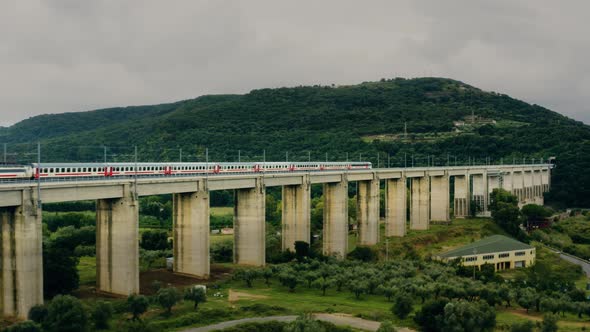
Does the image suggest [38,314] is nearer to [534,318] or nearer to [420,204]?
[534,318]

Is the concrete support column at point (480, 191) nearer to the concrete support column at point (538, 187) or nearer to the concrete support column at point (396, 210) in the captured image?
the concrete support column at point (538, 187)

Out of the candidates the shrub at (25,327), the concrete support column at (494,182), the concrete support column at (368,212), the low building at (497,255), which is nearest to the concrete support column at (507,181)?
the concrete support column at (494,182)

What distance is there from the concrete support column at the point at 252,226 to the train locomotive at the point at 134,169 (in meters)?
3.04

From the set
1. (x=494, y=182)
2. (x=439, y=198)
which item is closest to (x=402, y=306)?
(x=439, y=198)

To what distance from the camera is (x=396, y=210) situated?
10131cm

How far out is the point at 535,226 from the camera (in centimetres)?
11975

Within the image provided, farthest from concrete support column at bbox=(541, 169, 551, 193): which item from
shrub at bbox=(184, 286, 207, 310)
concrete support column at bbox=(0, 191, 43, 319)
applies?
concrete support column at bbox=(0, 191, 43, 319)

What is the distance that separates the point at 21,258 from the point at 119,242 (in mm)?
10957

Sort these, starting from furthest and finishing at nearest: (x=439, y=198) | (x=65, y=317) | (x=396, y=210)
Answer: (x=439, y=198) < (x=396, y=210) < (x=65, y=317)

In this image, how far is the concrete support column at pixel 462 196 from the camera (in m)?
126

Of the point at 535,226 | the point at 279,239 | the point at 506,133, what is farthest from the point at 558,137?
the point at 279,239

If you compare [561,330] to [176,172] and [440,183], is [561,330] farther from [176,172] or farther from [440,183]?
[440,183]

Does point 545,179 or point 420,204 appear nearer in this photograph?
point 420,204

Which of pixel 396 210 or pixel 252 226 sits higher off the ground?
pixel 396 210
